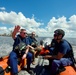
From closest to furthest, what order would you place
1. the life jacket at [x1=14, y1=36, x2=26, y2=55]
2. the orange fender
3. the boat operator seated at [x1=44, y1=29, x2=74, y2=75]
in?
1. the orange fender
2. the boat operator seated at [x1=44, y1=29, x2=74, y2=75]
3. the life jacket at [x1=14, y1=36, x2=26, y2=55]

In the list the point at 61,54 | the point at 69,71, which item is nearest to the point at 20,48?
the point at 61,54

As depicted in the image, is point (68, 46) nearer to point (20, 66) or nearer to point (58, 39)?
point (58, 39)

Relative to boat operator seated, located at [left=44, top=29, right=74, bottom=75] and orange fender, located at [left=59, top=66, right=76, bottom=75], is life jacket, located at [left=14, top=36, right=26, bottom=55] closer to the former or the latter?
boat operator seated, located at [left=44, top=29, right=74, bottom=75]

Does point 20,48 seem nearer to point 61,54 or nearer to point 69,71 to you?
point 61,54

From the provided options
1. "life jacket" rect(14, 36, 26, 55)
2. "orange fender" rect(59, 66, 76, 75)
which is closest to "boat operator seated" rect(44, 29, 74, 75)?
"orange fender" rect(59, 66, 76, 75)

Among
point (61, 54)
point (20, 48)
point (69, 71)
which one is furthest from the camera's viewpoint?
point (20, 48)

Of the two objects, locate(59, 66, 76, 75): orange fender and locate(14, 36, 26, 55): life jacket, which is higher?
locate(14, 36, 26, 55): life jacket

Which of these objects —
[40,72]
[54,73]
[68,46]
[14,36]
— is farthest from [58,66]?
[14,36]

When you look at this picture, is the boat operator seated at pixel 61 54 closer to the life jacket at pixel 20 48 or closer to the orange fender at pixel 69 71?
the orange fender at pixel 69 71

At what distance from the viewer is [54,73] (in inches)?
274

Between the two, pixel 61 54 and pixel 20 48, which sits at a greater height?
pixel 20 48

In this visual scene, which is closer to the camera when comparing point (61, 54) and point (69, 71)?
point (69, 71)

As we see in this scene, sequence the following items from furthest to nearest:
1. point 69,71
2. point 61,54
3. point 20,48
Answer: point 20,48 → point 61,54 → point 69,71

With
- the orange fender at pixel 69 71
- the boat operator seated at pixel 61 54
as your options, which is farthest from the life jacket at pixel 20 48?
the orange fender at pixel 69 71
